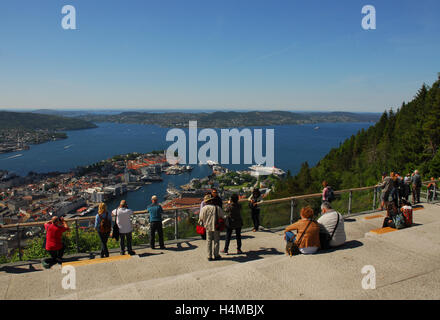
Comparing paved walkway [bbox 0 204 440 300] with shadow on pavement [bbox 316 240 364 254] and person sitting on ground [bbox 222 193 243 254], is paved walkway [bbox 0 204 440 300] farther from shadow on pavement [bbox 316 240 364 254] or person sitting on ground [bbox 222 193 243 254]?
person sitting on ground [bbox 222 193 243 254]

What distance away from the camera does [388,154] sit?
45312mm

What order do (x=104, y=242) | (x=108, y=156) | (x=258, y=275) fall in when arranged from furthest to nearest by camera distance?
(x=108, y=156)
(x=104, y=242)
(x=258, y=275)

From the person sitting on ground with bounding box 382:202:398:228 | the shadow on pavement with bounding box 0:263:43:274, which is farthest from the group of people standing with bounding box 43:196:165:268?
the person sitting on ground with bounding box 382:202:398:228

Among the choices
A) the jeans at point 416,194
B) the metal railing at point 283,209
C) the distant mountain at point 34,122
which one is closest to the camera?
the metal railing at point 283,209

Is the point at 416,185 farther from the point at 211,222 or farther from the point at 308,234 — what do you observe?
the point at 211,222

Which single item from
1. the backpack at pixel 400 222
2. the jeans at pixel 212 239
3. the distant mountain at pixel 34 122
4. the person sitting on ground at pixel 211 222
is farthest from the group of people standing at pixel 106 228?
the distant mountain at pixel 34 122

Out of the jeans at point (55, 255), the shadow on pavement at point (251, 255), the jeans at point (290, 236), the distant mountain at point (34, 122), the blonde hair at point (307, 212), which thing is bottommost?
the shadow on pavement at point (251, 255)

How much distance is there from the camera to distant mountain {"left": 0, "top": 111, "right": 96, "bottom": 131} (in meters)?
145

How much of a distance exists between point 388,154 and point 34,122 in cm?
16779

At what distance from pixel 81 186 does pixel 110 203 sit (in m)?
12.7

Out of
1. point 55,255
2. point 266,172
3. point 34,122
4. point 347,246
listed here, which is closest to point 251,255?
point 347,246

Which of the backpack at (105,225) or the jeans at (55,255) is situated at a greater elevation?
the backpack at (105,225)

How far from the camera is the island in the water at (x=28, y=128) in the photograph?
385 feet

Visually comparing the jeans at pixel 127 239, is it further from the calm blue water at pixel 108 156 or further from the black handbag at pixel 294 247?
the calm blue water at pixel 108 156
